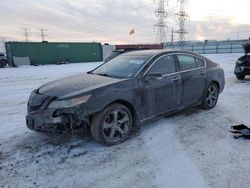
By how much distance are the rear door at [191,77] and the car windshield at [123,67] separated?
39.6 inches

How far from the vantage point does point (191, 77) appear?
572 cm

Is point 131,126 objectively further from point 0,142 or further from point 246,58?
point 246,58

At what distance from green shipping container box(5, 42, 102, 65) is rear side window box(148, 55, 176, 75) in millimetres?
24275

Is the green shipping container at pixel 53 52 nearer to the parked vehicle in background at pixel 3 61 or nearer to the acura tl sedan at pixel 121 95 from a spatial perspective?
the parked vehicle in background at pixel 3 61

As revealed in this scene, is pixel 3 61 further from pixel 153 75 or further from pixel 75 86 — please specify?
pixel 153 75

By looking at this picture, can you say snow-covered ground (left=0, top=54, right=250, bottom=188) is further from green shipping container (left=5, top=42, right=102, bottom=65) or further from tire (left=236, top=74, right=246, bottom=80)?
green shipping container (left=5, top=42, right=102, bottom=65)

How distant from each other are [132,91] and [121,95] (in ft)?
0.88

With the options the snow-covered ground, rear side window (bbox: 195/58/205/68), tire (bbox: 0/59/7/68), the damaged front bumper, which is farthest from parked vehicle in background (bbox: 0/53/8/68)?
the damaged front bumper

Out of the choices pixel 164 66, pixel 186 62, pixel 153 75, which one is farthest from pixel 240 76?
pixel 153 75

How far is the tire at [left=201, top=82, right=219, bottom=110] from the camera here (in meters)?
6.26

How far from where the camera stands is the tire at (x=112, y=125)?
4.15 m

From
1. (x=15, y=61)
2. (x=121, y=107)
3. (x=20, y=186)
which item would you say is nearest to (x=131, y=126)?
(x=121, y=107)

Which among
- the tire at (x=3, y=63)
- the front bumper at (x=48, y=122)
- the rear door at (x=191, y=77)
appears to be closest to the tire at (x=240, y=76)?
the rear door at (x=191, y=77)

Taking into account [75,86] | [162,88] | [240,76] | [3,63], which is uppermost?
[75,86]
